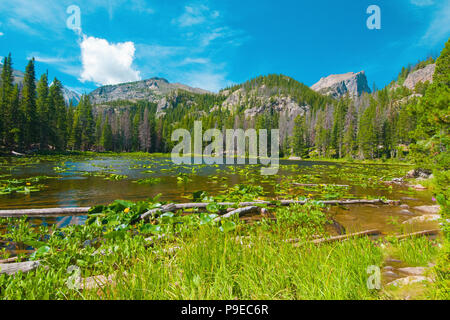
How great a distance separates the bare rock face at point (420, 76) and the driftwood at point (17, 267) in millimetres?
158222

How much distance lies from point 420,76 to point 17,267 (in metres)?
173

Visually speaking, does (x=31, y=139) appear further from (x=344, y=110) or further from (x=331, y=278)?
(x=344, y=110)

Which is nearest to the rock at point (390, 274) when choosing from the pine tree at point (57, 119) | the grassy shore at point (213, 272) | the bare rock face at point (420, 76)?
the grassy shore at point (213, 272)

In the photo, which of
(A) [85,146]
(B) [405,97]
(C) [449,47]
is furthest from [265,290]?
(B) [405,97]

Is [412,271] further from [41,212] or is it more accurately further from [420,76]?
[420,76]

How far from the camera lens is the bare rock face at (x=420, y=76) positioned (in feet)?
356

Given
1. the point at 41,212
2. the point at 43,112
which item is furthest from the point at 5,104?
the point at 41,212

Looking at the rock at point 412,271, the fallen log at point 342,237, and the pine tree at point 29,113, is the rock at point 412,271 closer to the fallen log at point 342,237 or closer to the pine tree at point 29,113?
the fallen log at point 342,237

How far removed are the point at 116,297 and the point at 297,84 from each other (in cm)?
19079

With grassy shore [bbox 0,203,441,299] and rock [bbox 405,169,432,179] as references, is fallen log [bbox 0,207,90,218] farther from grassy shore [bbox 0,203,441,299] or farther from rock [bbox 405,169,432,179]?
rock [bbox 405,169,432,179]

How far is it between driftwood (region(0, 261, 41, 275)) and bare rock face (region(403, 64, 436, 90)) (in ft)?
519

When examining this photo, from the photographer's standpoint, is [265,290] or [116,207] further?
[116,207]

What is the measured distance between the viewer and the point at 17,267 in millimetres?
2373
